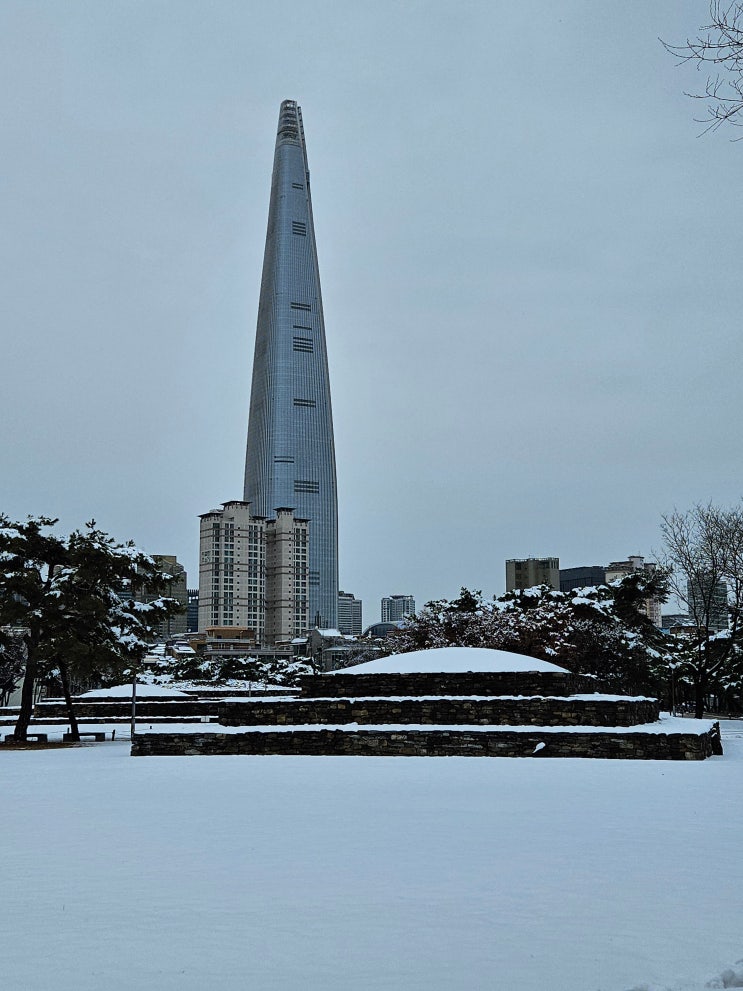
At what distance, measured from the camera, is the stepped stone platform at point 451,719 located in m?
17.5

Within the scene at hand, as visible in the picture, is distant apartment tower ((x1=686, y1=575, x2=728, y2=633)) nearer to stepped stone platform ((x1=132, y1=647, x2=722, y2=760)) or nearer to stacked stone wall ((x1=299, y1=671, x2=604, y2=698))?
stepped stone platform ((x1=132, y1=647, x2=722, y2=760))

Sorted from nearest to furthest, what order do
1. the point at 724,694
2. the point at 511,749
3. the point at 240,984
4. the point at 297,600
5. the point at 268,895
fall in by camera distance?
the point at 240,984 < the point at 268,895 < the point at 511,749 < the point at 724,694 < the point at 297,600

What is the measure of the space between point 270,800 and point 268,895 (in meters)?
5.36

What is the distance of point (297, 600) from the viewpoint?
187 metres

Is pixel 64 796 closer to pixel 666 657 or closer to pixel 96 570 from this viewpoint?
pixel 96 570

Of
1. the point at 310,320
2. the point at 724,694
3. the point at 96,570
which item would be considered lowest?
the point at 724,694

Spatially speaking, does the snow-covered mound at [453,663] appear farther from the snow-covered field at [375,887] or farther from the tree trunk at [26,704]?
the snow-covered field at [375,887]

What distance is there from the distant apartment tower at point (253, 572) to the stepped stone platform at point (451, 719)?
6458 inches

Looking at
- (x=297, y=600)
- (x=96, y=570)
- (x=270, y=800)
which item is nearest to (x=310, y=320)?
(x=297, y=600)

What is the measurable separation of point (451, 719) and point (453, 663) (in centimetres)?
203

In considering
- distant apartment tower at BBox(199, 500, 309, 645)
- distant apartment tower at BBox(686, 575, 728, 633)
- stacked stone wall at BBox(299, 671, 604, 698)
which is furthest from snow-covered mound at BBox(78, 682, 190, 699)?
distant apartment tower at BBox(199, 500, 309, 645)

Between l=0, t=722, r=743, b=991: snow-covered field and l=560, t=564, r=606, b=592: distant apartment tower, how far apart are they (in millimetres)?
140108

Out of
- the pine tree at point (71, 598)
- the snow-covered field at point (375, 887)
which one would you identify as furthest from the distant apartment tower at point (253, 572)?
the snow-covered field at point (375, 887)

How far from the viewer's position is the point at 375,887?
7016 mm
